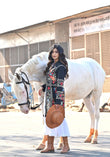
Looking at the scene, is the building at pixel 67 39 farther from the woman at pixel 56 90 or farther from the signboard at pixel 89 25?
the woman at pixel 56 90

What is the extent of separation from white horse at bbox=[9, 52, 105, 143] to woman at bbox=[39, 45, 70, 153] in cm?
41

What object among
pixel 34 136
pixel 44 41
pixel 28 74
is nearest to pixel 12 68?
pixel 44 41

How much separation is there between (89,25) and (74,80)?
14870 mm

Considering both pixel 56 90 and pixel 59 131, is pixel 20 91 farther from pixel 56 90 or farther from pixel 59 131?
pixel 59 131

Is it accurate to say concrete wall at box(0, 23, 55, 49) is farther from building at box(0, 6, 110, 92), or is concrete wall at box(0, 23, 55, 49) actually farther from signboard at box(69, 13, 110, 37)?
signboard at box(69, 13, 110, 37)

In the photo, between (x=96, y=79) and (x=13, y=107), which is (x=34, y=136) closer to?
(x=96, y=79)

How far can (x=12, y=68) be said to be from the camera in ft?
97.0

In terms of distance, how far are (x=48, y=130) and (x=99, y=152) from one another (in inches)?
37.5

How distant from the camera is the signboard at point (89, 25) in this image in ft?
69.9

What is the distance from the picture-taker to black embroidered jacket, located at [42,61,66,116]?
6859mm

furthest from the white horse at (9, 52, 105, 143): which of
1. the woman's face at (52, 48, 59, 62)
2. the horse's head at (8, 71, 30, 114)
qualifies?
the woman's face at (52, 48, 59, 62)

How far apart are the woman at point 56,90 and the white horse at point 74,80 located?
0.41m

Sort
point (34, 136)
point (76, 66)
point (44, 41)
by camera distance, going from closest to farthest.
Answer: point (76, 66), point (34, 136), point (44, 41)

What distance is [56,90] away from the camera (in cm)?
693
